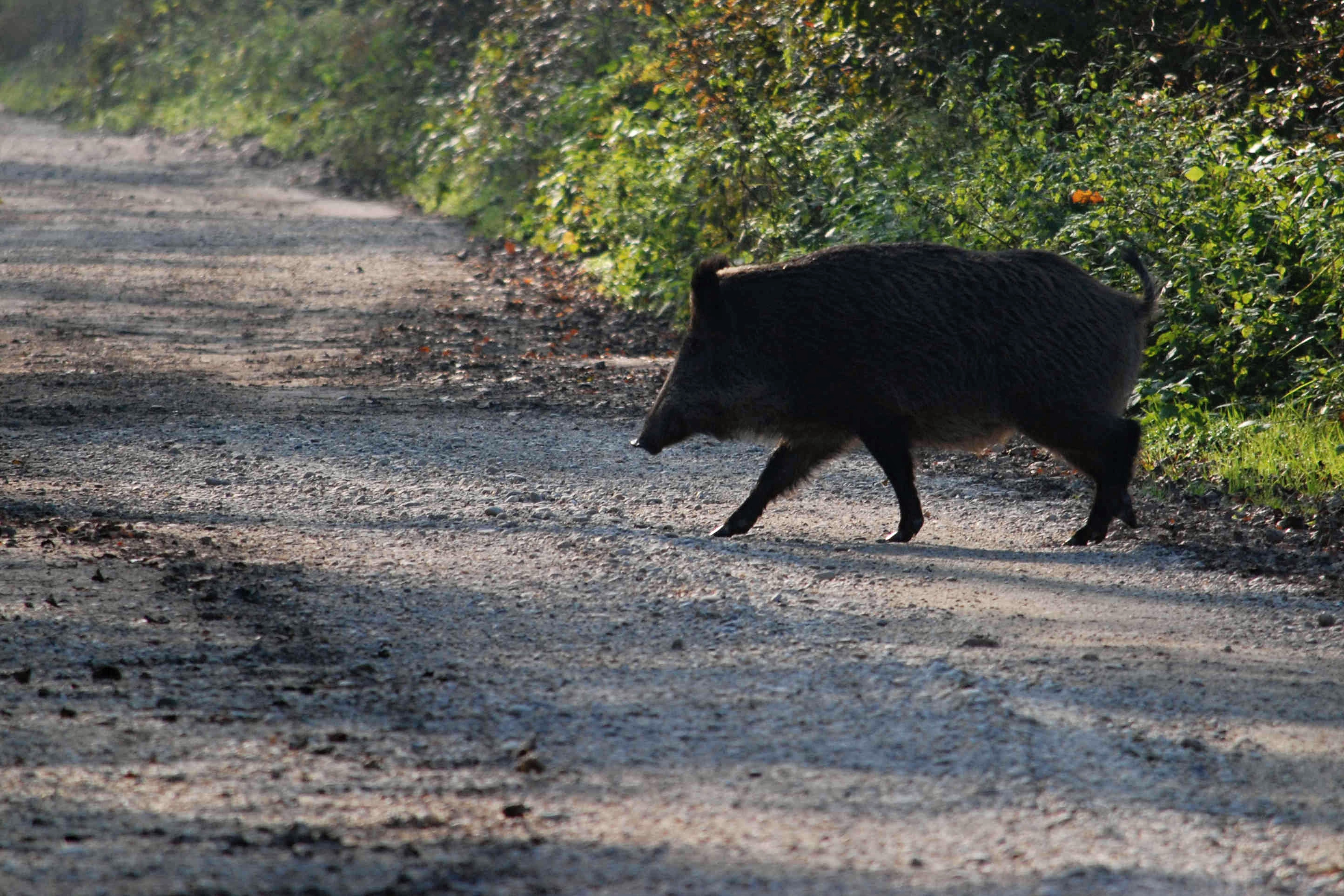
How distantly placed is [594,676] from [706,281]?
255cm

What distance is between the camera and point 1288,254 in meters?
8.27

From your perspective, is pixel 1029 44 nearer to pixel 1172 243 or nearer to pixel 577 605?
pixel 1172 243

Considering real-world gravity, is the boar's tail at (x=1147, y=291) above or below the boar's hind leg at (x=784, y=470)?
above

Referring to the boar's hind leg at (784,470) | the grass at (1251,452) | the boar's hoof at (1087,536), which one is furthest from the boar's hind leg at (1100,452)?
the grass at (1251,452)

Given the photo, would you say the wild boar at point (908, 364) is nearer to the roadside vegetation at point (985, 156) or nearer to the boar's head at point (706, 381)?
the boar's head at point (706, 381)

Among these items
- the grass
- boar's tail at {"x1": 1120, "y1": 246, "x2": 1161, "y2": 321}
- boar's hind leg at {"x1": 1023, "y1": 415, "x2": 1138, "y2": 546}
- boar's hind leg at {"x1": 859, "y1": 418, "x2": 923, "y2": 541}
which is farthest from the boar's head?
the grass

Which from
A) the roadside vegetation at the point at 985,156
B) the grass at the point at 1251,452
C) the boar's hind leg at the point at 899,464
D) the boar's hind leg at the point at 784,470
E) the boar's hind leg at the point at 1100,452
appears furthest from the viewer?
the roadside vegetation at the point at 985,156

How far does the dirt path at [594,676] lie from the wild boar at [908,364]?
0.38 m

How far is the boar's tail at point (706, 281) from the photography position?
6.60 meters

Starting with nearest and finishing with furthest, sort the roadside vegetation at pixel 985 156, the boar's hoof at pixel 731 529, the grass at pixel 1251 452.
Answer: the boar's hoof at pixel 731 529
the grass at pixel 1251 452
the roadside vegetation at pixel 985 156

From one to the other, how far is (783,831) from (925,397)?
127 inches

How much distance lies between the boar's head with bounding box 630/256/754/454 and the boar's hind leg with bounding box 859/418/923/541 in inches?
24.4

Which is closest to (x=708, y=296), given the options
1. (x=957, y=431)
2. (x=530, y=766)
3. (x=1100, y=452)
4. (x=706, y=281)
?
(x=706, y=281)

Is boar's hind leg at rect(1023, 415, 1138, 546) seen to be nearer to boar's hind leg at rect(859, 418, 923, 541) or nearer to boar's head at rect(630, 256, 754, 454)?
boar's hind leg at rect(859, 418, 923, 541)
